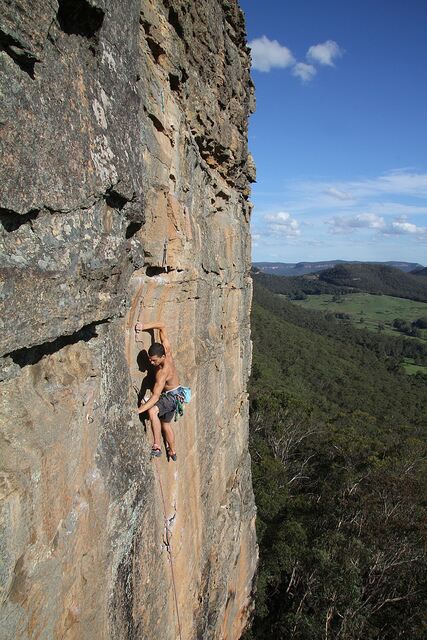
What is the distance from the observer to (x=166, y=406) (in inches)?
244

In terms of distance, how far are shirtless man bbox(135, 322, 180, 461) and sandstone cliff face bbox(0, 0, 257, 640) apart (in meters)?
0.23

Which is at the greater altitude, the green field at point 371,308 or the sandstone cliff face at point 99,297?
the sandstone cliff face at point 99,297

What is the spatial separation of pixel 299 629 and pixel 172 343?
544 inches

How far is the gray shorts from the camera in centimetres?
616

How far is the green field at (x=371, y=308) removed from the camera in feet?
445

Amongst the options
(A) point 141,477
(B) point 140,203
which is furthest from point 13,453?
(B) point 140,203

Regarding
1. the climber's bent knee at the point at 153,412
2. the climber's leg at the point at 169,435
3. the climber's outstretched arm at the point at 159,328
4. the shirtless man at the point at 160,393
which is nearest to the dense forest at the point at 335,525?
the climber's leg at the point at 169,435

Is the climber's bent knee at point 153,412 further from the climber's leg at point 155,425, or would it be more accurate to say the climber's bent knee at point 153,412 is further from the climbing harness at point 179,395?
the climbing harness at point 179,395

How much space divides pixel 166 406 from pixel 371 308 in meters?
165

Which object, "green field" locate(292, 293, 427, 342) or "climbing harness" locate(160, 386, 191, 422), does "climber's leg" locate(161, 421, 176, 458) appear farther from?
"green field" locate(292, 293, 427, 342)

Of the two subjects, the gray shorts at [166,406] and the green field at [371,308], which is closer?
the gray shorts at [166,406]

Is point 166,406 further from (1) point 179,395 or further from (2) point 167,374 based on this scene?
(2) point 167,374

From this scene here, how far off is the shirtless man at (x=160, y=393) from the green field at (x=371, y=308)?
124 m

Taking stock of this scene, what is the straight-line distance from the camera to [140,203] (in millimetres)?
4777
